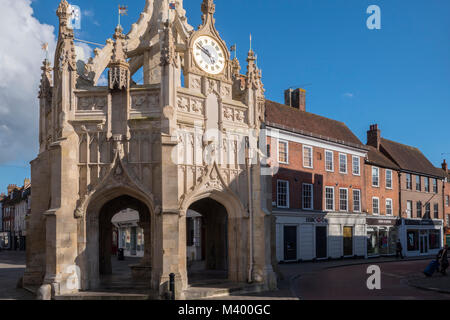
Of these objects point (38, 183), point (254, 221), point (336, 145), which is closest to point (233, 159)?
point (254, 221)

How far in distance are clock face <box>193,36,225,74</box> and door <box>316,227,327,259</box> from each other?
70.5 ft

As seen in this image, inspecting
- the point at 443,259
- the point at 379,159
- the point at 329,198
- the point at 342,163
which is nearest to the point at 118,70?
the point at 443,259

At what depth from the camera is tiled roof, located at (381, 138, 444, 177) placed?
46.7 metres

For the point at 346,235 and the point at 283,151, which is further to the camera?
the point at 346,235

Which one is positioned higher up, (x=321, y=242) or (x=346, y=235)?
(x=346, y=235)

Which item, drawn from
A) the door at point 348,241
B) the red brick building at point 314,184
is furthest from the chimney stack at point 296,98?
the door at point 348,241

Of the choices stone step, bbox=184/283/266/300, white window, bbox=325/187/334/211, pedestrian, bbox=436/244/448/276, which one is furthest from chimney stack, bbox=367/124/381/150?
stone step, bbox=184/283/266/300

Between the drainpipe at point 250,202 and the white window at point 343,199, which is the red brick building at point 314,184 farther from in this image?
the drainpipe at point 250,202

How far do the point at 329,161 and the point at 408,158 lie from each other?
51.5 ft

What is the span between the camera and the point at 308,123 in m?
38.1

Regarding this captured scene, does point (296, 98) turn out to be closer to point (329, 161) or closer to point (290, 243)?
point (329, 161)
